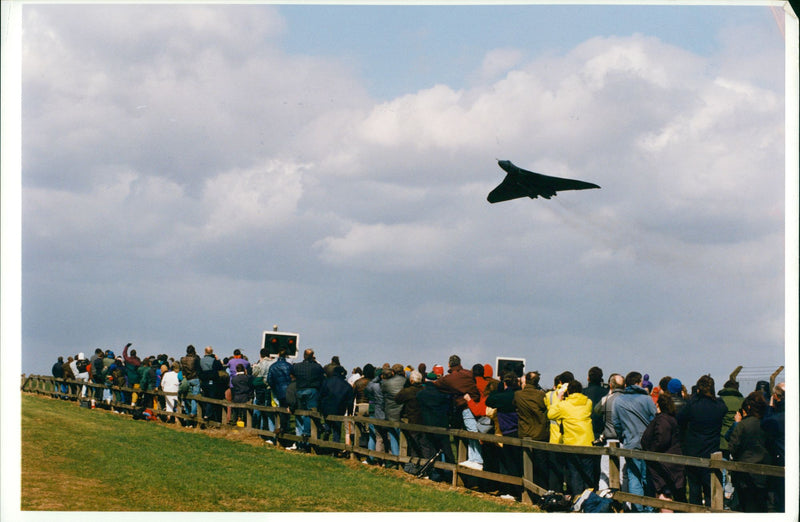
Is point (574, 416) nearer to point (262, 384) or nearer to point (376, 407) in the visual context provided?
point (376, 407)

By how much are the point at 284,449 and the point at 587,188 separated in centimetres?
1552

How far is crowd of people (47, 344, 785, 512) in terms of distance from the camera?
376 inches

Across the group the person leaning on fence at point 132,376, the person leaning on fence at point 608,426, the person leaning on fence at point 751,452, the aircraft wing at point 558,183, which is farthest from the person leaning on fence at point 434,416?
the aircraft wing at point 558,183

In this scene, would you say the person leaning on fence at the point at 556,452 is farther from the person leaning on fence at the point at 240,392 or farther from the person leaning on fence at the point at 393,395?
the person leaning on fence at the point at 240,392

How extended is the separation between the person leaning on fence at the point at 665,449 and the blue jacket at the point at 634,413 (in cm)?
28

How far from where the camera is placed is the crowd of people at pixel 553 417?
9.55 metres

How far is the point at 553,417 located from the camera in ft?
37.8

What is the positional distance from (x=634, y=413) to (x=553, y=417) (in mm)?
1073

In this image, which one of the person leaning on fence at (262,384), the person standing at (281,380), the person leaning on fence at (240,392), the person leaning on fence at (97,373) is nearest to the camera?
the person standing at (281,380)

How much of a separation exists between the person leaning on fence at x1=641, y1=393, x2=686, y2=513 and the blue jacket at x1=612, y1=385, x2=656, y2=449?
0.93ft

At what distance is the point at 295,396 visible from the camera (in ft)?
55.3

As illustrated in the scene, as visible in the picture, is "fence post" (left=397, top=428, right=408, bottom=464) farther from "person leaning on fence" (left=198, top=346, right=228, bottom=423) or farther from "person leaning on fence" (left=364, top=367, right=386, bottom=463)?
"person leaning on fence" (left=198, top=346, right=228, bottom=423)

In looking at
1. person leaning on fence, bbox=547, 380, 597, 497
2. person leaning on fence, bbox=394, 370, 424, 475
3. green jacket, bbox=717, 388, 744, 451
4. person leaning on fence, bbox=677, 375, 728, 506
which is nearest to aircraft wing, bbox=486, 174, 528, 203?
person leaning on fence, bbox=394, 370, 424, 475

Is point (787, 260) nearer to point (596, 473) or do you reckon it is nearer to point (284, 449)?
point (596, 473)
